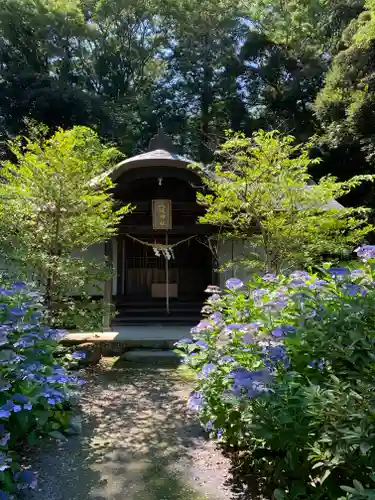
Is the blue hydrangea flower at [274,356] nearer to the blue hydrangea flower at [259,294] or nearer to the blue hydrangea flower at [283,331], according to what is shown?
the blue hydrangea flower at [283,331]

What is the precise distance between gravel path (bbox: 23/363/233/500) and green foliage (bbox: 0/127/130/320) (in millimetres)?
1766

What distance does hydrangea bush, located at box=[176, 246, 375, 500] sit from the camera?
1866 mm

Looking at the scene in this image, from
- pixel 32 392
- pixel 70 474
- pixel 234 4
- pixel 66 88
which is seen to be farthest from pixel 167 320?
pixel 234 4

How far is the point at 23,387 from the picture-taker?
2576 mm

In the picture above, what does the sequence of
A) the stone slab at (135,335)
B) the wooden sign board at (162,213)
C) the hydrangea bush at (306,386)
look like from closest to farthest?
1. the hydrangea bush at (306,386)
2. the stone slab at (135,335)
3. the wooden sign board at (162,213)

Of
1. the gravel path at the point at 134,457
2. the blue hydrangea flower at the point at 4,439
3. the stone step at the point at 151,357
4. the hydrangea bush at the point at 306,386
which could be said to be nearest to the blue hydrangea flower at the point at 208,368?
the hydrangea bush at the point at 306,386

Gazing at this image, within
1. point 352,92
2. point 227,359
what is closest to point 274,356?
point 227,359

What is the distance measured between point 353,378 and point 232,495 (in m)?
1.31

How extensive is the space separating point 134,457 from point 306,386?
191 centimetres

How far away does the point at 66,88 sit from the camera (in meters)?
19.1

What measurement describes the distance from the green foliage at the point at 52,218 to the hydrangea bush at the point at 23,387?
2.66 metres

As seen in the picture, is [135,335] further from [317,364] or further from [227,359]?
[317,364]

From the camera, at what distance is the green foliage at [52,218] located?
5.90 metres

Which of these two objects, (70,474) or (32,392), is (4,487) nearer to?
(32,392)
